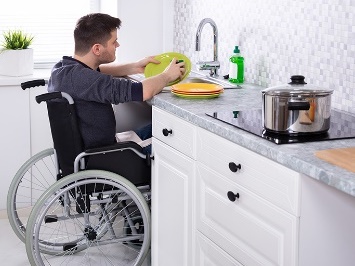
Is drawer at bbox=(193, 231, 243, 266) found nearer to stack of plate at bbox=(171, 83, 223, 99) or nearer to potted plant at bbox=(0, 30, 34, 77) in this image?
stack of plate at bbox=(171, 83, 223, 99)

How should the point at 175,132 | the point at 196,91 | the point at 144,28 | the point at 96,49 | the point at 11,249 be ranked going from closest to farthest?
the point at 175,132
the point at 196,91
the point at 96,49
the point at 11,249
the point at 144,28

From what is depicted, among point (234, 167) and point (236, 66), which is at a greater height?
point (236, 66)

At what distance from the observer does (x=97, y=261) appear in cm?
378

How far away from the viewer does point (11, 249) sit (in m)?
3.92

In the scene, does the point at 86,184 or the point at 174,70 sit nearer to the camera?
the point at 86,184

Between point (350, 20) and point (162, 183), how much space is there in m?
1.04

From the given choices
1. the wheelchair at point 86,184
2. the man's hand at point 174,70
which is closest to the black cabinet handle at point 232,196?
the wheelchair at point 86,184

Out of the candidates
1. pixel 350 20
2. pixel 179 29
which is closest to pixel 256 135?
pixel 350 20

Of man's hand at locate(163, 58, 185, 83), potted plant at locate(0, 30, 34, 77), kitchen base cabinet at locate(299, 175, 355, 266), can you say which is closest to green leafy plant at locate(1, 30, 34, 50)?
potted plant at locate(0, 30, 34, 77)

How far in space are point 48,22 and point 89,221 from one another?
1681mm

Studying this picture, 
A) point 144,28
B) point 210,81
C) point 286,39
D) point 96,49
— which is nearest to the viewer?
point 286,39

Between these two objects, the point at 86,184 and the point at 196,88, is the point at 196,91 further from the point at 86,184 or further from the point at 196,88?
the point at 86,184

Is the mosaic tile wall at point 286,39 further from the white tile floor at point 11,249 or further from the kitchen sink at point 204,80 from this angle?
the white tile floor at point 11,249

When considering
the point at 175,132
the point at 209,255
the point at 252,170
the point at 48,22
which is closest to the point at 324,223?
the point at 252,170
